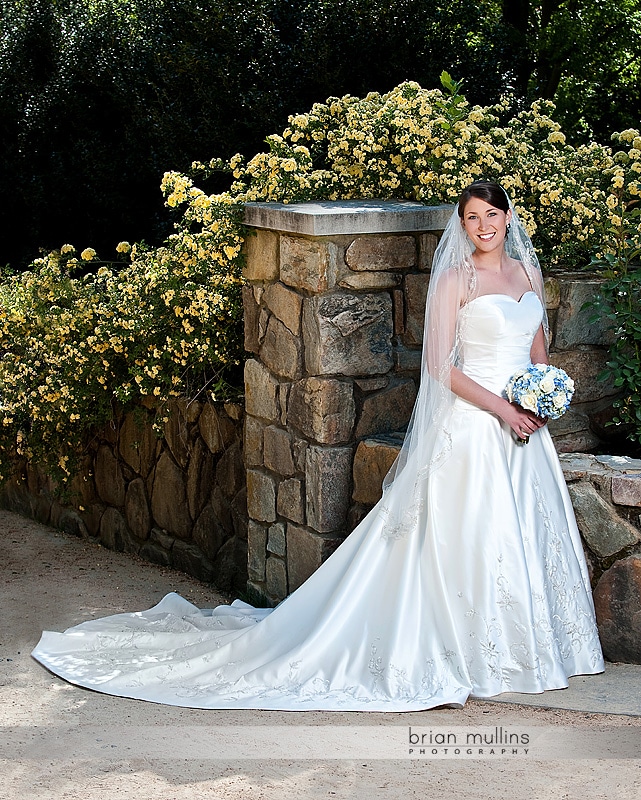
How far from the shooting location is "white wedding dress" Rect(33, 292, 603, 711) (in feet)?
12.0

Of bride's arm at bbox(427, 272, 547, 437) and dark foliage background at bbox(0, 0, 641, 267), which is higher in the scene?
dark foliage background at bbox(0, 0, 641, 267)

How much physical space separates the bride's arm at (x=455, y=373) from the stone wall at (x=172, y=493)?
1.51 m

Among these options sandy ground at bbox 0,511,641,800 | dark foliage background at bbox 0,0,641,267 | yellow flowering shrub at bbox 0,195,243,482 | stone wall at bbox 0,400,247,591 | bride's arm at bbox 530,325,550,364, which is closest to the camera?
sandy ground at bbox 0,511,641,800

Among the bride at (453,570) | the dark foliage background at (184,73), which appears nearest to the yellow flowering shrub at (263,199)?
the bride at (453,570)

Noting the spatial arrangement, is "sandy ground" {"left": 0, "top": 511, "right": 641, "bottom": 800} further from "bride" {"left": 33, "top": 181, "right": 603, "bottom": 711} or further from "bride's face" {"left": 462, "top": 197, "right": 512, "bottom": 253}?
"bride's face" {"left": 462, "top": 197, "right": 512, "bottom": 253}

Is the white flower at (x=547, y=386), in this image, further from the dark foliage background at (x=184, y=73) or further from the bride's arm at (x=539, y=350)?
the dark foliage background at (x=184, y=73)

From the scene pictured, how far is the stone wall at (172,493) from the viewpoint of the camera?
529 cm

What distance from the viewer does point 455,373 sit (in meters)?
3.86

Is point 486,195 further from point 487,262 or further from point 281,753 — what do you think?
point 281,753

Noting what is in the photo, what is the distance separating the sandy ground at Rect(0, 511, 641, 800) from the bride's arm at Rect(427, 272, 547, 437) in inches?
38.3

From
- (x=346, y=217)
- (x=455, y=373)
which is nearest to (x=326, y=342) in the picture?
(x=346, y=217)

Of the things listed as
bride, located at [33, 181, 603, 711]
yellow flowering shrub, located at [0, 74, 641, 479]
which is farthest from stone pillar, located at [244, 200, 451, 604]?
bride, located at [33, 181, 603, 711]

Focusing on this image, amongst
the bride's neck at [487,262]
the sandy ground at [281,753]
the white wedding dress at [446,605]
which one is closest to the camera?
the sandy ground at [281,753]

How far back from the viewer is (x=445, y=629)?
369 centimetres
